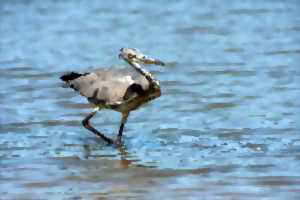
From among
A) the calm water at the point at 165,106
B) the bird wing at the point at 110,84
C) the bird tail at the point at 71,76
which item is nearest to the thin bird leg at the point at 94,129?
the calm water at the point at 165,106

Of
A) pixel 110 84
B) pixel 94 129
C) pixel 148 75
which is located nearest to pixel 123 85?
pixel 110 84

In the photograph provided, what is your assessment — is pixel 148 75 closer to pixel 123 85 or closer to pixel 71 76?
pixel 123 85

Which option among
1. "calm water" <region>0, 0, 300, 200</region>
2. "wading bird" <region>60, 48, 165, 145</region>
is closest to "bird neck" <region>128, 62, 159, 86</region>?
"wading bird" <region>60, 48, 165, 145</region>

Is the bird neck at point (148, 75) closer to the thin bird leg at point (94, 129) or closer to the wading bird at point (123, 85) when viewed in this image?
the wading bird at point (123, 85)

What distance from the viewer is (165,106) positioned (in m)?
10.4

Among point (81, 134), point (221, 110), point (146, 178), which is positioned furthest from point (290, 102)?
point (146, 178)

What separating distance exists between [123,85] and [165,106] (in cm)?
232

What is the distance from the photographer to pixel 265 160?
24.8 feet

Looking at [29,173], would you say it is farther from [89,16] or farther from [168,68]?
[89,16]

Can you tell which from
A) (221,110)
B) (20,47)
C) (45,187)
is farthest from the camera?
(20,47)

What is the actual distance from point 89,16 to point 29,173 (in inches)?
433

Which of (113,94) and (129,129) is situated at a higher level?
(113,94)

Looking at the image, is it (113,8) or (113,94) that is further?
(113,8)

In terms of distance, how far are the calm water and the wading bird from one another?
23.0 inches
